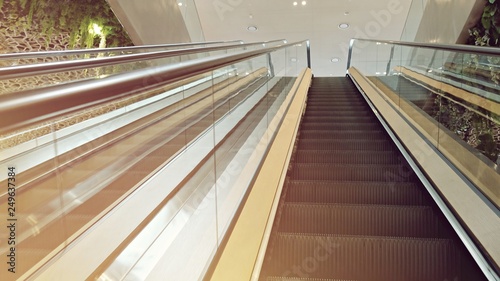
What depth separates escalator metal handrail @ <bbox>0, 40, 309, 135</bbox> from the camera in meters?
0.71

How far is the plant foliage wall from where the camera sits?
5.93m

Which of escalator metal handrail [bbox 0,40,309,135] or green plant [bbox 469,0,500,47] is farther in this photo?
green plant [bbox 469,0,500,47]

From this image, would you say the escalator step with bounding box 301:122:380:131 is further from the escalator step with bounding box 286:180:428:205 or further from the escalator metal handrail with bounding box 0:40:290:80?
the escalator metal handrail with bounding box 0:40:290:80

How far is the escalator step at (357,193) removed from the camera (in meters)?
3.17

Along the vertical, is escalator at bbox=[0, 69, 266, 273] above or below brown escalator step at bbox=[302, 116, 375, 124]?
above

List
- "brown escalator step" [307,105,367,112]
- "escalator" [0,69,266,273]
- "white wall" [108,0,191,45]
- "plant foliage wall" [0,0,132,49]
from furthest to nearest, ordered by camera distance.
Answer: "white wall" [108,0,191,45], "brown escalator step" [307,105,367,112], "plant foliage wall" [0,0,132,49], "escalator" [0,69,266,273]

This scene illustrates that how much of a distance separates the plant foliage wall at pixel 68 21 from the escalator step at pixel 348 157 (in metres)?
4.17

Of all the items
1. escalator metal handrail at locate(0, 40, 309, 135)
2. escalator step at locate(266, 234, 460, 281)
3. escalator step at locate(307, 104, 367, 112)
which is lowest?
escalator step at locate(266, 234, 460, 281)

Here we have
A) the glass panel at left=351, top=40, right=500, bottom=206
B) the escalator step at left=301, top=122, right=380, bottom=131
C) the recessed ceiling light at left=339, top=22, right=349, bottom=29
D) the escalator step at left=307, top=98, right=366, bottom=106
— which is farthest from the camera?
the recessed ceiling light at left=339, top=22, right=349, bottom=29

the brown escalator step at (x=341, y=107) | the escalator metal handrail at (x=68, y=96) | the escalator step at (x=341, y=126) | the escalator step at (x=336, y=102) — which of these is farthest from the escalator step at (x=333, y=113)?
the escalator metal handrail at (x=68, y=96)

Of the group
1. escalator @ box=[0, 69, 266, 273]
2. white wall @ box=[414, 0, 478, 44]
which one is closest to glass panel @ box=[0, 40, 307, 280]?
escalator @ box=[0, 69, 266, 273]

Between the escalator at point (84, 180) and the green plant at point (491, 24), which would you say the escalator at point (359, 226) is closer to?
the escalator at point (84, 180)

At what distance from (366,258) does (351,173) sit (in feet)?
4.51

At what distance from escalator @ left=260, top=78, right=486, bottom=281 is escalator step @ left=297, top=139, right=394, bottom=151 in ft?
0.28
